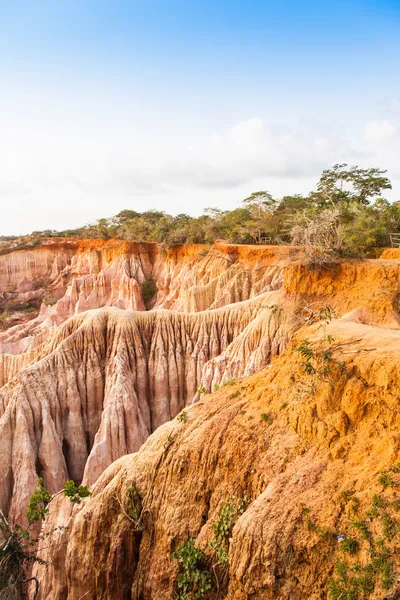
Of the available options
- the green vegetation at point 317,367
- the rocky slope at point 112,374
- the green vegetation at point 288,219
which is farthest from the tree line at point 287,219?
the green vegetation at point 317,367

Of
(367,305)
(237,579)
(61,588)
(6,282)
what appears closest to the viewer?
(237,579)

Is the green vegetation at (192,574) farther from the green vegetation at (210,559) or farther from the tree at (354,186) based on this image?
the tree at (354,186)

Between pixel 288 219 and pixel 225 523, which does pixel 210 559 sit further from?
pixel 288 219

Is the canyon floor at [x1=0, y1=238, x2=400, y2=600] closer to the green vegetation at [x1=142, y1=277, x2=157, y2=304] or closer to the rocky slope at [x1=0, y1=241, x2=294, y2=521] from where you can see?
the rocky slope at [x1=0, y1=241, x2=294, y2=521]

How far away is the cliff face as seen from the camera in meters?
4.56

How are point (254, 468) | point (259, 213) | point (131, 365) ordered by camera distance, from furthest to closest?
point (259, 213) → point (131, 365) → point (254, 468)

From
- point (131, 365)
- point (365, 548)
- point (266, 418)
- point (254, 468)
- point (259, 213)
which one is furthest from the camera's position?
point (259, 213)

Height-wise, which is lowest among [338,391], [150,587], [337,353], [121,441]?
[121,441]

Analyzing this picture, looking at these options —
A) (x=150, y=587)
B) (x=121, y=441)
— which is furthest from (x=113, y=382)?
(x=150, y=587)

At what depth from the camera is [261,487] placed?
5555 millimetres

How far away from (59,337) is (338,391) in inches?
531

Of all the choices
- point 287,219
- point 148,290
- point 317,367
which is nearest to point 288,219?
point 287,219

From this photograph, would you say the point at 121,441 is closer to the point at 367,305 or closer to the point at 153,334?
the point at 153,334

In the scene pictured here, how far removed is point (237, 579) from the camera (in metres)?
4.76
